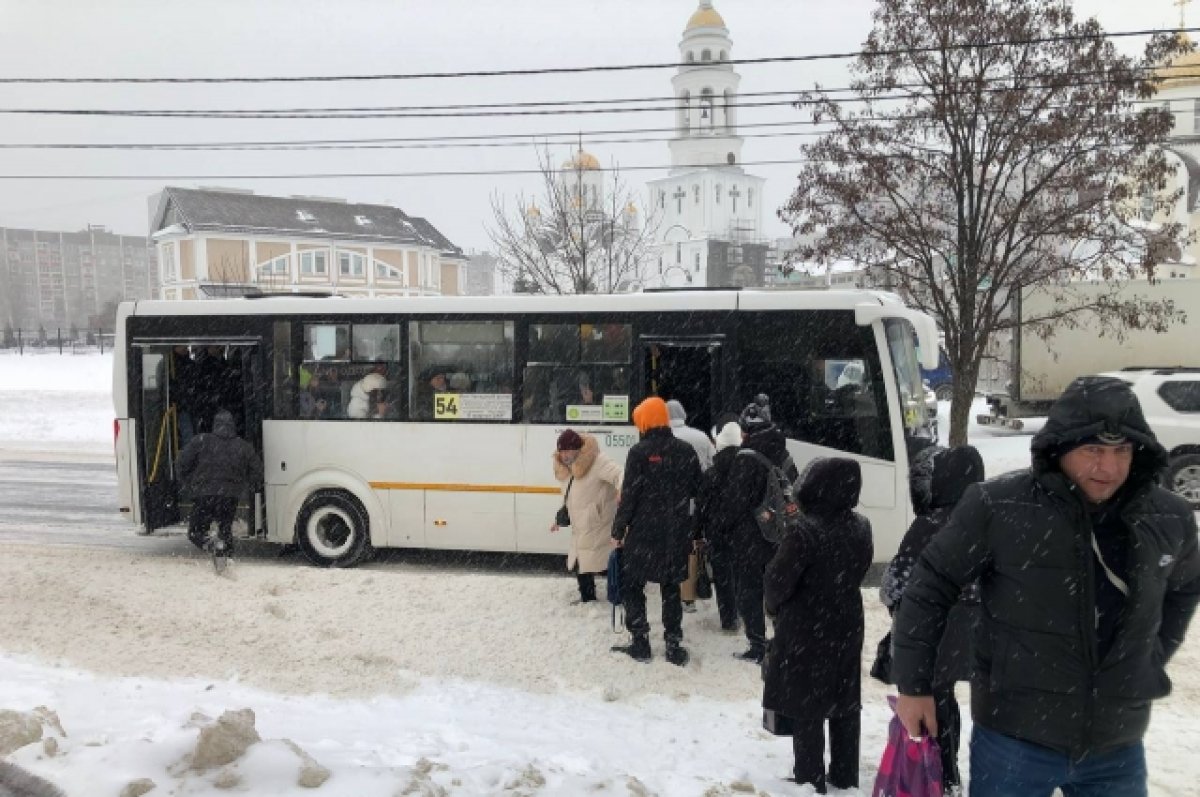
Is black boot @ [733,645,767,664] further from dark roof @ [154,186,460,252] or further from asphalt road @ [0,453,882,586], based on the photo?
dark roof @ [154,186,460,252]

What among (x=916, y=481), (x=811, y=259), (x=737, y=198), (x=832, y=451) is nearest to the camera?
(x=916, y=481)

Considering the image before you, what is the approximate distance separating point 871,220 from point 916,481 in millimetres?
9691

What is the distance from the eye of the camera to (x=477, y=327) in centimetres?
948

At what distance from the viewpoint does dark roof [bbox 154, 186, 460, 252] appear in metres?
60.0

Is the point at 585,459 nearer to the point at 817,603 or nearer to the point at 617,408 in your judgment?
the point at 617,408

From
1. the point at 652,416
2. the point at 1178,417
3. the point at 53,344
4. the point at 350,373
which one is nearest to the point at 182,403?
the point at 350,373

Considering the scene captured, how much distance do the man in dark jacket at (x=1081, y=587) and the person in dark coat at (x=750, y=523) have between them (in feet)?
11.3

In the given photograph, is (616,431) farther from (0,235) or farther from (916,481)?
(0,235)

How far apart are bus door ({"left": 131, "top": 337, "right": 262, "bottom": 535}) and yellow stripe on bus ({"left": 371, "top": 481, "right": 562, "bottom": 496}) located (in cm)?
157

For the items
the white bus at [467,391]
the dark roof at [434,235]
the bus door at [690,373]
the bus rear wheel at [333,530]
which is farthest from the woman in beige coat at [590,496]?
the dark roof at [434,235]

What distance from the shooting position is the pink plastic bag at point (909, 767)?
129 inches

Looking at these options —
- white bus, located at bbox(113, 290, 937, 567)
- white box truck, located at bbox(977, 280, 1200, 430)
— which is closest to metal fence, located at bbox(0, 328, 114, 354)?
white bus, located at bbox(113, 290, 937, 567)

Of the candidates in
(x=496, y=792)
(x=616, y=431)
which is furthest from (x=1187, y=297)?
(x=496, y=792)

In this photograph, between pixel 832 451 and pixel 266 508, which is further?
pixel 266 508
